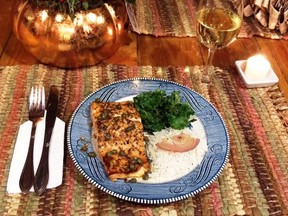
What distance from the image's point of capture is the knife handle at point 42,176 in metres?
0.71

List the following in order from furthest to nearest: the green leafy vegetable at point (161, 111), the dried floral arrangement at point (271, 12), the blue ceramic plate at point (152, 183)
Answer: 1. the dried floral arrangement at point (271, 12)
2. the green leafy vegetable at point (161, 111)
3. the blue ceramic plate at point (152, 183)

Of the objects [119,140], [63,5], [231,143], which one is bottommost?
[231,143]

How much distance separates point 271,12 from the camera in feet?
4.09

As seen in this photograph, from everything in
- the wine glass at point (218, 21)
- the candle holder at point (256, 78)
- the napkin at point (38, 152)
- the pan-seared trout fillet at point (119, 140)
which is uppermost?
the wine glass at point (218, 21)

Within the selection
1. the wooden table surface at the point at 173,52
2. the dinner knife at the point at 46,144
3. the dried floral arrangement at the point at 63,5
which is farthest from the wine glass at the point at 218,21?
the dinner knife at the point at 46,144

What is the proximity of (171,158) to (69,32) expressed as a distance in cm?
41

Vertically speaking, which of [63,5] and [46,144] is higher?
[63,5]

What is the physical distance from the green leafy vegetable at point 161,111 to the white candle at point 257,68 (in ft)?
0.95

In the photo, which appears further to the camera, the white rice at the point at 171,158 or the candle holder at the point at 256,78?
the candle holder at the point at 256,78

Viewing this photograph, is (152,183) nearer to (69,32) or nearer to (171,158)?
(171,158)

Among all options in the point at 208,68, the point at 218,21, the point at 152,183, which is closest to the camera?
the point at 152,183

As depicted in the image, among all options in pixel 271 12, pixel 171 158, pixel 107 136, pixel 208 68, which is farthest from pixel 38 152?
pixel 271 12

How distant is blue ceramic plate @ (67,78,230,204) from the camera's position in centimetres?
69

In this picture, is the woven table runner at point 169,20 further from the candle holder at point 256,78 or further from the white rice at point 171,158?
the white rice at point 171,158
